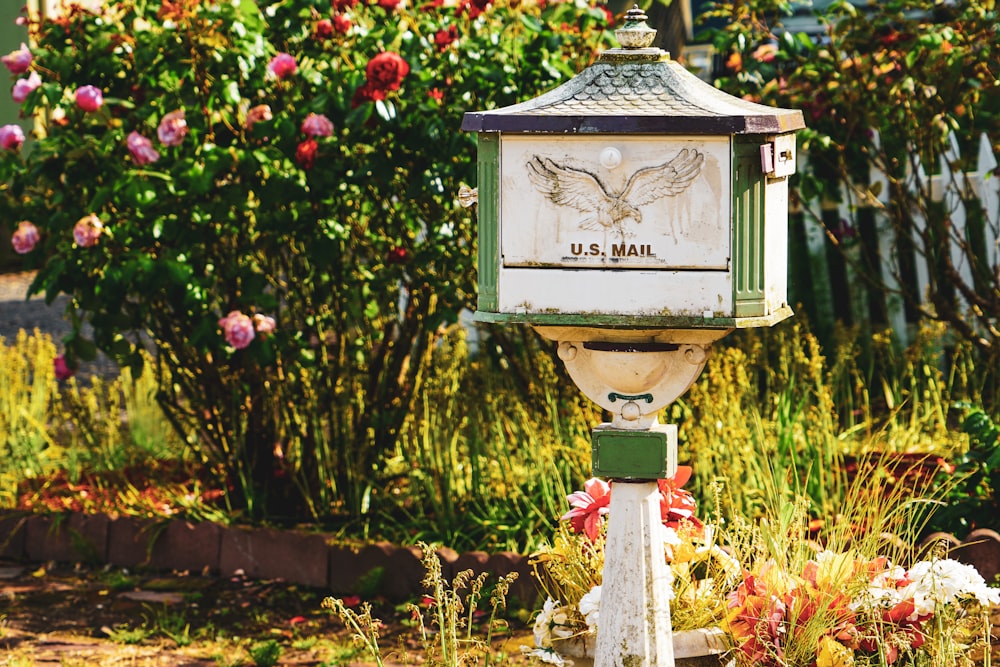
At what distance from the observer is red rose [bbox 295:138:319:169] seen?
14.5 ft

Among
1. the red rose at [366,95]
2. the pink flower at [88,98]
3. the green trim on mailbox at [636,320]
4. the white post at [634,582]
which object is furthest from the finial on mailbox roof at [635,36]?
the pink flower at [88,98]

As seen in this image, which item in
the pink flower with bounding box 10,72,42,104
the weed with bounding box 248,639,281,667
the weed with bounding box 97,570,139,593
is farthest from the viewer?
the weed with bounding box 97,570,139,593

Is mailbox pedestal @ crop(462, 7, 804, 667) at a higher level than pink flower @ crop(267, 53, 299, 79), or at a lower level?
lower

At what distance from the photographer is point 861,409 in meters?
5.40

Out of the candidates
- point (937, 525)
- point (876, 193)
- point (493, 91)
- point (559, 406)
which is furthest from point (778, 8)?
point (937, 525)

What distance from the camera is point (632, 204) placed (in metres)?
2.81

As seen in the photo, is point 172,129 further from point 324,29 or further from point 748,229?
point 748,229

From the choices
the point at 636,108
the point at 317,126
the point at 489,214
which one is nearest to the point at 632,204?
the point at 636,108

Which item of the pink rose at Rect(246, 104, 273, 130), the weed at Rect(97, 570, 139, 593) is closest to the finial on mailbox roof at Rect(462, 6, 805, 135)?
the pink rose at Rect(246, 104, 273, 130)

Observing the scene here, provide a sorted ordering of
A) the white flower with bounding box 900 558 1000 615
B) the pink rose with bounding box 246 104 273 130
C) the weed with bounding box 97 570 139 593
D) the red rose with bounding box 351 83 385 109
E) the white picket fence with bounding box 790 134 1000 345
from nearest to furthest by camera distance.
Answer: the white flower with bounding box 900 558 1000 615 < the red rose with bounding box 351 83 385 109 < the pink rose with bounding box 246 104 273 130 < the weed with bounding box 97 570 139 593 < the white picket fence with bounding box 790 134 1000 345

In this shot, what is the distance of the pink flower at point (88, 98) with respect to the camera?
14.5 ft

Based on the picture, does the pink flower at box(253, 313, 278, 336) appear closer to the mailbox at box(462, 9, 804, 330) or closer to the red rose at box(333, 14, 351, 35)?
the red rose at box(333, 14, 351, 35)

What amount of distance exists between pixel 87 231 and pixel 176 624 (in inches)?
50.8

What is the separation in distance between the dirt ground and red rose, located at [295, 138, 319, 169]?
1.46 m
